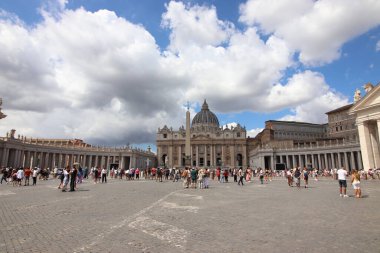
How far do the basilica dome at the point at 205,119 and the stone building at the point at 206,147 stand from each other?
1155 cm

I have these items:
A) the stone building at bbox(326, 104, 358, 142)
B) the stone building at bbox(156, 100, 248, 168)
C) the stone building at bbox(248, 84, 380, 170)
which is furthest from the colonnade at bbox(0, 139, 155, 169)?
the stone building at bbox(326, 104, 358, 142)

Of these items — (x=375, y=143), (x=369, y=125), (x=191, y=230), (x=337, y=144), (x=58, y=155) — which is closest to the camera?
(x=191, y=230)

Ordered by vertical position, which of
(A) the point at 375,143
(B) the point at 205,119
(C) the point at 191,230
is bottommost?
(C) the point at 191,230

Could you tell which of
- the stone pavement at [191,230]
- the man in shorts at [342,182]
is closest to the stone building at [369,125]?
the man in shorts at [342,182]

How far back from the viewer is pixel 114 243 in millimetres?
6086

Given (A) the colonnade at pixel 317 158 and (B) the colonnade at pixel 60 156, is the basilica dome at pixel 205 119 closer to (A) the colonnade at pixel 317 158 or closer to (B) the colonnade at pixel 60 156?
(B) the colonnade at pixel 60 156

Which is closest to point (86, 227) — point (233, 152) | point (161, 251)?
point (161, 251)

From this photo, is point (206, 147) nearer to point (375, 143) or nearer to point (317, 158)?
point (317, 158)

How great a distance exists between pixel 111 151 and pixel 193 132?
42986 millimetres

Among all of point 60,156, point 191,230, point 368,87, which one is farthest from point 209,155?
point 191,230

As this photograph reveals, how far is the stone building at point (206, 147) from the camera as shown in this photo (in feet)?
374

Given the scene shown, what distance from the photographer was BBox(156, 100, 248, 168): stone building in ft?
374

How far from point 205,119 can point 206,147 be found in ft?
69.7

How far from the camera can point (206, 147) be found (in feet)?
378
